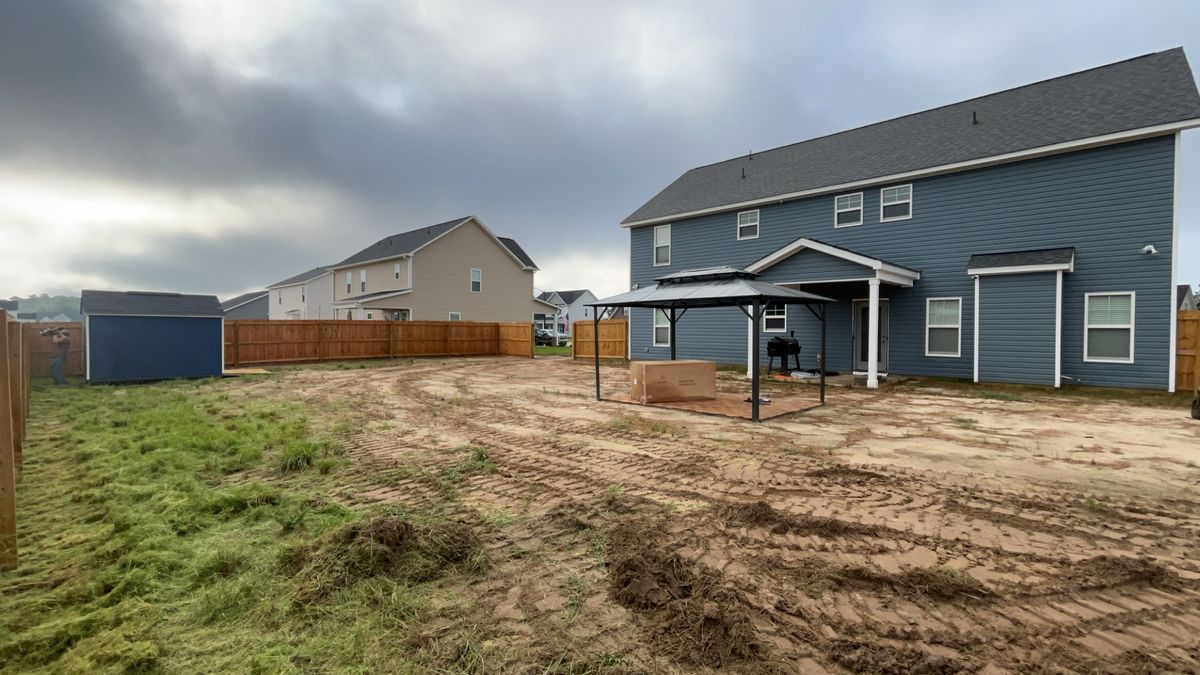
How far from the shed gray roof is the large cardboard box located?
14.5 m

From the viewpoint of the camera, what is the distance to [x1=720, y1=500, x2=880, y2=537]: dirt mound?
393 cm

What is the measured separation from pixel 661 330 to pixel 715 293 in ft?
36.1

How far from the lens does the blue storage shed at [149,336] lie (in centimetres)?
1441

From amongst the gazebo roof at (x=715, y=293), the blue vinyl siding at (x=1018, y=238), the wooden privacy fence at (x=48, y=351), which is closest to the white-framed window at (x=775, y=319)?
the blue vinyl siding at (x=1018, y=238)

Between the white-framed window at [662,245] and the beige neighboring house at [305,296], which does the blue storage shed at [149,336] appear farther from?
the beige neighboring house at [305,296]

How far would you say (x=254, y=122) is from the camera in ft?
→ 57.7

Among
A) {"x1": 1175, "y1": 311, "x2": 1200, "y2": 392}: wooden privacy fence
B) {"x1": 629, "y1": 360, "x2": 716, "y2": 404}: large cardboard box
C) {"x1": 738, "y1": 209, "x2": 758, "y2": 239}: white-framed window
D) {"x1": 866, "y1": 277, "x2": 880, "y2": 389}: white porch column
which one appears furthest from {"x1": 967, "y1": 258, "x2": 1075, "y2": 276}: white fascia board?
{"x1": 629, "y1": 360, "x2": 716, "y2": 404}: large cardboard box

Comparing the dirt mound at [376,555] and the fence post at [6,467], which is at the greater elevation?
the fence post at [6,467]

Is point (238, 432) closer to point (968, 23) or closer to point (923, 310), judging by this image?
point (923, 310)

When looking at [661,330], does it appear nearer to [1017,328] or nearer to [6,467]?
[1017,328]

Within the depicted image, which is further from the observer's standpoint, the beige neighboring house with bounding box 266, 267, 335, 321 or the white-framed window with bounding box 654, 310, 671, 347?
the beige neighboring house with bounding box 266, 267, 335, 321

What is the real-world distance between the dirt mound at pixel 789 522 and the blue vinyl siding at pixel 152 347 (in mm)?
18120

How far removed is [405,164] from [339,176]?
3.25 metres

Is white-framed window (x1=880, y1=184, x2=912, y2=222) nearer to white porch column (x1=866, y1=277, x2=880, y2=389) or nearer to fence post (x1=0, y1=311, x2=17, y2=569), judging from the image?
white porch column (x1=866, y1=277, x2=880, y2=389)
